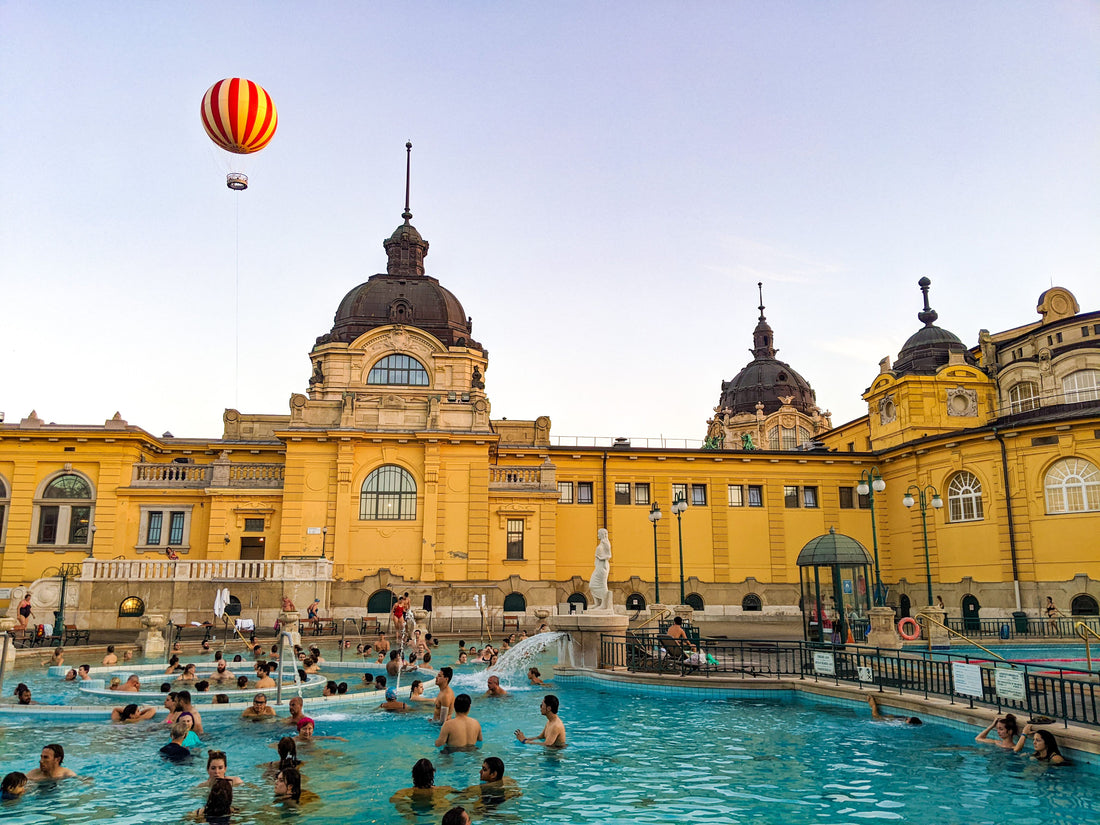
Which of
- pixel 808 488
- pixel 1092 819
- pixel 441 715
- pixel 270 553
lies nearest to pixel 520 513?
pixel 270 553

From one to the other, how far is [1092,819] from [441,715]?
10.1 meters

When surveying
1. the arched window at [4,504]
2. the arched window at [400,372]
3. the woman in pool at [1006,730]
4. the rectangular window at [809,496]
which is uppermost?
the arched window at [400,372]

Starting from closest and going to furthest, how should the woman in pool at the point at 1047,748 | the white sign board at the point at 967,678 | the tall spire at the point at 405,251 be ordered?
1. the woman in pool at the point at 1047,748
2. the white sign board at the point at 967,678
3. the tall spire at the point at 405,251

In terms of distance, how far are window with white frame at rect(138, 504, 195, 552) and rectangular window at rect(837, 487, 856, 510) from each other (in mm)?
35800

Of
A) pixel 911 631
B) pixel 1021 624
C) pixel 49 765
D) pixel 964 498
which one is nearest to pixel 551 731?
pixel 49 765

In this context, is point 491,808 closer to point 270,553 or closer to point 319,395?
point 270,553

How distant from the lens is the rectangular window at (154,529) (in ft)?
130

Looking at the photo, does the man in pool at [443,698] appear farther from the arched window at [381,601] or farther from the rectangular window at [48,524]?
the rectangular window at [48,524]

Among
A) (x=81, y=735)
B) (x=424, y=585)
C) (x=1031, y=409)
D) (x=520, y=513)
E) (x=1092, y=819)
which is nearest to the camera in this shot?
(x=1092, y=819)

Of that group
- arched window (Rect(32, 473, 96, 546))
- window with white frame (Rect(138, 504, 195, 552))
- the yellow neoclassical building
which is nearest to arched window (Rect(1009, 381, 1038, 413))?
the yellow neoclassical building

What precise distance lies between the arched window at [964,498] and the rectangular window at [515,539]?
22077 millimetres

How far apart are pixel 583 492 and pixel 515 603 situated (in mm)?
8678

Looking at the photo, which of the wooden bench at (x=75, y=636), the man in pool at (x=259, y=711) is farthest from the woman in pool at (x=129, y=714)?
the wooden bench at (x=75, y=636)

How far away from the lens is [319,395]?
44062 millimetres
